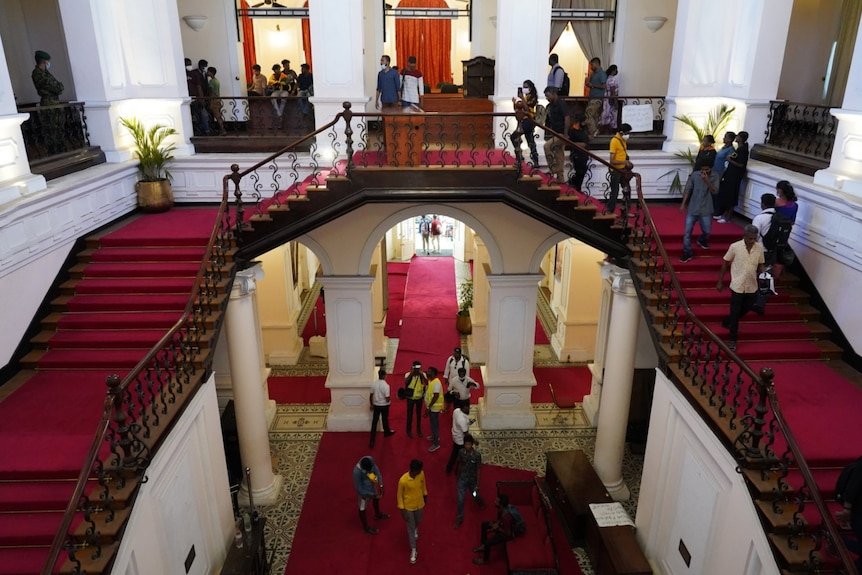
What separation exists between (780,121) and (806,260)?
8.53 feet

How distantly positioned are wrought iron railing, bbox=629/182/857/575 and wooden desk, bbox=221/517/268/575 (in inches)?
197

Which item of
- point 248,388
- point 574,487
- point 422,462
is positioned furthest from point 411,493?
point 248,388

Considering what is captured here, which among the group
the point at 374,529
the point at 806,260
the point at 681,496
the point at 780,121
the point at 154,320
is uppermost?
the point at 780,121

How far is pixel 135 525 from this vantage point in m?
4.95

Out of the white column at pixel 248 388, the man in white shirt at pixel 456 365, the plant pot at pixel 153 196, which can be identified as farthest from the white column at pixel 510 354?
the plant pot at pixel 153 196

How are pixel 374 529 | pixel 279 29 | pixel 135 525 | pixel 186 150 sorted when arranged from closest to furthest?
pixel 135 525, pixel 374 529, pixel 186 150, pixel 279 29

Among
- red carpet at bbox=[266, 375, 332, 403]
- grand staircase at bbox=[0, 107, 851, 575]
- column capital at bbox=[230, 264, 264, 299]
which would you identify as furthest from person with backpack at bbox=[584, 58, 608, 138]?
red carpet at bbox=[266, 375, 332, 403]

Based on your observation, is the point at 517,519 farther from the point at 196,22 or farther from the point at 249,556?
the point at 196,22

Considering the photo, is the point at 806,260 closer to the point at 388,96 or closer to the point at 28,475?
the point at 388,96

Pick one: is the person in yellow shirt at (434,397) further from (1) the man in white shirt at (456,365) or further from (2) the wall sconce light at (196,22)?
(2) the wall sconce light at (196,22)

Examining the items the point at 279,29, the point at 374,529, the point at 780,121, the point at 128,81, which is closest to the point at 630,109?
the point at 780,121

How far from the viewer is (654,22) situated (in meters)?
12.2

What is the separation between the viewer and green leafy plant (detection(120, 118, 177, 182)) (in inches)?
372

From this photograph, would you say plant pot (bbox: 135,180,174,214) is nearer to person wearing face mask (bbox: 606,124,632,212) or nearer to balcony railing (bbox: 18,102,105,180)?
balcony railing (bbox: 18,102,105,180)
